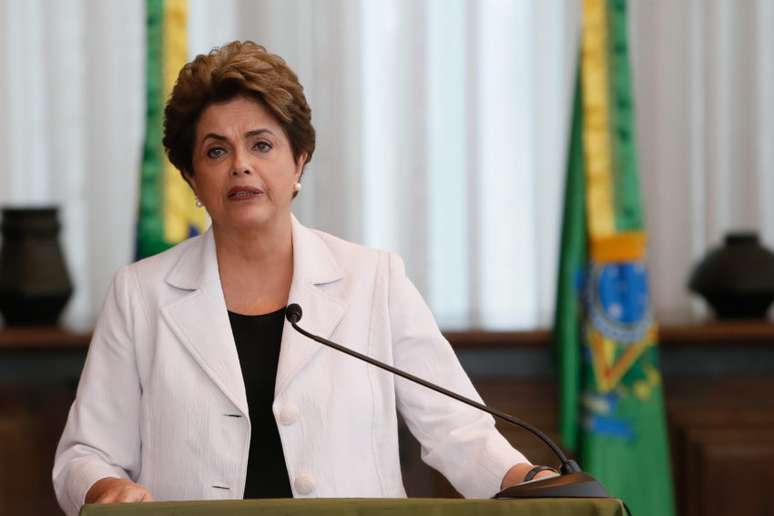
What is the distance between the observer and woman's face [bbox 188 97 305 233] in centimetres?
215

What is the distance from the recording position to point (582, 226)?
3660 millimetres

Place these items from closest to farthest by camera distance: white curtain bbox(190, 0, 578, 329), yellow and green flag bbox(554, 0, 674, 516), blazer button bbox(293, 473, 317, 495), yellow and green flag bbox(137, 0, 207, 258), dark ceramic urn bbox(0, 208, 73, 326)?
blazer button bbox(293, 473, 317, 495)
yellow and green flag bbox(137, 0, 207, 258)
yellow and green flag bbox(554, 0, 674, 516)
dark ceramic urn bbox(0, 208, 73, 326)
white curtain bbox(190, 0, 578, 329)

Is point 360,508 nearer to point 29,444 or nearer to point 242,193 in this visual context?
point 242,193

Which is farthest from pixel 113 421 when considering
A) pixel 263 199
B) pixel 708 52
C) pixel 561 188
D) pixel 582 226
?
pixel 708 52

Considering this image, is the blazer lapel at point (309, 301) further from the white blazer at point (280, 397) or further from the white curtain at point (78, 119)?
the white curtain at point (78, 119)

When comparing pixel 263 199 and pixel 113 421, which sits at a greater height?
pixel 263 199

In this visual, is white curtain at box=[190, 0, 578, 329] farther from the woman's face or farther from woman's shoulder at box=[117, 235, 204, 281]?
the woman's face

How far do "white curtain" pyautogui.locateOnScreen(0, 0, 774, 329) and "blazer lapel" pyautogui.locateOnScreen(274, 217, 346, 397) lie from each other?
1.67m

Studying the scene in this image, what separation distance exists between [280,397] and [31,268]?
1.88 metres

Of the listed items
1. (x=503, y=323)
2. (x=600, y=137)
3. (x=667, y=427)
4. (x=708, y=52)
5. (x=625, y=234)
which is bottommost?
(x=667, y=427)

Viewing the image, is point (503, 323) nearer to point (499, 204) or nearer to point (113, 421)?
point (499, 204)

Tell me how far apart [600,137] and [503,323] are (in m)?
0.71

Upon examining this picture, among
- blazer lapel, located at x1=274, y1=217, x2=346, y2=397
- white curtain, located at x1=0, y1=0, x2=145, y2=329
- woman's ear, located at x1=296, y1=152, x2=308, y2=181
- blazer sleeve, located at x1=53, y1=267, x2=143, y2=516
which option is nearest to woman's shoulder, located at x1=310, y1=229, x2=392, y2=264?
blazer lapel, located at x1=274, y1=217, x2=346, y2=397

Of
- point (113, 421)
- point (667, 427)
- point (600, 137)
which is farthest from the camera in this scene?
point (667, 427)
